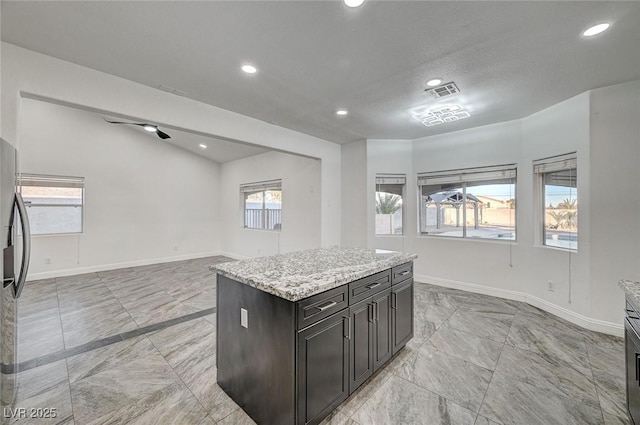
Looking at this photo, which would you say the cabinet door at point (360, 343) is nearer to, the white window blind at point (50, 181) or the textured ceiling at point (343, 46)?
the textured ceiling at point (343, 46)

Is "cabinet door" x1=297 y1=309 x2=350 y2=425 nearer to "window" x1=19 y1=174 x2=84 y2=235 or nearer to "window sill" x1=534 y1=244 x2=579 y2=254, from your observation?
"window sill" x1=534 y1=244 x2=579 y2=254

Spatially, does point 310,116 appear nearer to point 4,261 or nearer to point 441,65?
point 441,65

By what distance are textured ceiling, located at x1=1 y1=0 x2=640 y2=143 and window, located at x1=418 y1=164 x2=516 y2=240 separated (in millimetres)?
1273

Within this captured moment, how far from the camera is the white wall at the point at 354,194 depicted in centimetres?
512

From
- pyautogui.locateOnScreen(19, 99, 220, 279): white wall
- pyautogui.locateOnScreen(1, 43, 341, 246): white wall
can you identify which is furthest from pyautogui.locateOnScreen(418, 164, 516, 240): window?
pyautogui.locateOnScreen(19, 99, 220, 279): white wall

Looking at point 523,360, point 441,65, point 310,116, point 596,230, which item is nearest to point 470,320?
point 523,360

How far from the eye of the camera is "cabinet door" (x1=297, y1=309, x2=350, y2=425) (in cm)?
156

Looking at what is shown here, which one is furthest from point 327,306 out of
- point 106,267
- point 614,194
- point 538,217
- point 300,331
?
point 106,267

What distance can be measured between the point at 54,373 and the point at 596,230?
5.68 metres

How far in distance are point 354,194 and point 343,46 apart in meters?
3.27

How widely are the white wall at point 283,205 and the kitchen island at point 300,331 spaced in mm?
3203

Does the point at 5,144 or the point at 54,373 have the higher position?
the point at 5,144

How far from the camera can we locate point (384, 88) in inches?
118

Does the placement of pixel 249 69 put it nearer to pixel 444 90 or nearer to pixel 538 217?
pixel 444 90
